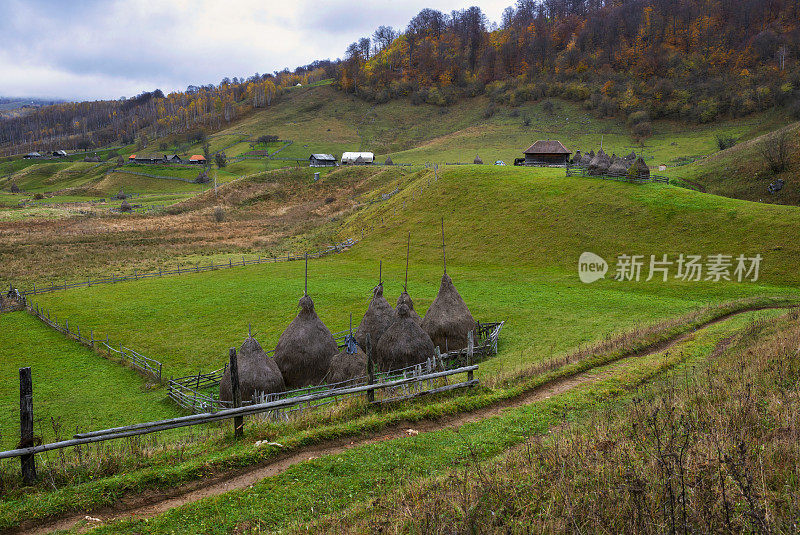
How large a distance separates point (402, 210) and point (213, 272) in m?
26.0

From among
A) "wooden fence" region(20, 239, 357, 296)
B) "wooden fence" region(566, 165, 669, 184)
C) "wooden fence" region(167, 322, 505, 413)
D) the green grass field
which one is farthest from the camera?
"wooden fence" region(566, 165, 669, 184)

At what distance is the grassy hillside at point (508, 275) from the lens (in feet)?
99.7

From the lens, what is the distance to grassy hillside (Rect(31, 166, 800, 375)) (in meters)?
30.4

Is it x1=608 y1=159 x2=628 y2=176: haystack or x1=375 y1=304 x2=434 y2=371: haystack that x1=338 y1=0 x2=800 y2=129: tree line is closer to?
x1=608 y1=159 x2=628 y2=176: haystack

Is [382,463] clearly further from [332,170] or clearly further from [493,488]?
[332,170]

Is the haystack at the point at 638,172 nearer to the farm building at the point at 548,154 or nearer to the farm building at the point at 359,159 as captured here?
the farm building at the point at 548,154

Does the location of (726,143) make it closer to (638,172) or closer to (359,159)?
(638,172)

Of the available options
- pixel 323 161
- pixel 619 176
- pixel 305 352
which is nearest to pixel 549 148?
pixel 619 176

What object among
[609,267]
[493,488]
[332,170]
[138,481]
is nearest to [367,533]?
[493,488]

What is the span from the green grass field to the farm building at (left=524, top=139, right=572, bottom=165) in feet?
236

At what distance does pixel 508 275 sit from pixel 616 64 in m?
Result: 135

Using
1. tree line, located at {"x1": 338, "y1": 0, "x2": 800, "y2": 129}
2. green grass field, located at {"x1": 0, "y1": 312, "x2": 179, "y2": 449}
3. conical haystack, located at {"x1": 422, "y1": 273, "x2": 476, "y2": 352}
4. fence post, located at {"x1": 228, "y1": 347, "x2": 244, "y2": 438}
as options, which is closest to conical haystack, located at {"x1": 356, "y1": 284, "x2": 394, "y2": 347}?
conical haystack, located at {"x1": 422, "y1": 273, "x2": 476, "y2": 352}

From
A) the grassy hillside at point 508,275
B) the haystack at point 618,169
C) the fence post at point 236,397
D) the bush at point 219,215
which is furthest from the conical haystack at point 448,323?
the bush at point 219,215

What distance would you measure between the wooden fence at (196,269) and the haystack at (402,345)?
725 inches
